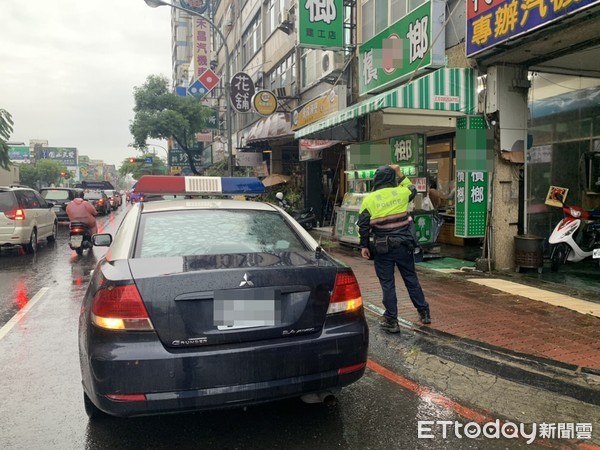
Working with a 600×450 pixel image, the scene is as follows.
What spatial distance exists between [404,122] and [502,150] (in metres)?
1.93

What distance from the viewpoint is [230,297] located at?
108 inches

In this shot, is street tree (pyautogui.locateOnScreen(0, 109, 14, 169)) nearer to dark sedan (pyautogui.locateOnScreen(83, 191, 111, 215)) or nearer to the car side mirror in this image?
dark sedan (pyautogui.locateOnScreen(83, 191, 111, 215))

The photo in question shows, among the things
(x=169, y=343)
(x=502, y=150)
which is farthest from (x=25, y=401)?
(x=502, y=150)

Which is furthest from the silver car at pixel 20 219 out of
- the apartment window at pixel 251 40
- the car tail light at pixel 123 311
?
the apartment window at pixel 251 40

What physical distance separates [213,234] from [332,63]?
40.8 feet

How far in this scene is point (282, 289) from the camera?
9.41ft

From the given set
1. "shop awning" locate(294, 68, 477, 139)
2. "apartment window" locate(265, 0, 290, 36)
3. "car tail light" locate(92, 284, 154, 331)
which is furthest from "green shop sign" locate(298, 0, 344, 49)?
"car tail light" locate(92, 284, 154, 331)

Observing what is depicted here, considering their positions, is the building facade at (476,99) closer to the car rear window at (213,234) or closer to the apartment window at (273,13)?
the car rear window at (213,234)

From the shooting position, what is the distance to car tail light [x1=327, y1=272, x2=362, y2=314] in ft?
9.93

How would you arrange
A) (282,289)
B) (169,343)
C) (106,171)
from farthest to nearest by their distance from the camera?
(106,171) → (282,289) → (169,343)

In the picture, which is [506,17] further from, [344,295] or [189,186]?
[344,295]

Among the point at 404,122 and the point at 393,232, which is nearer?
the point at 393,232

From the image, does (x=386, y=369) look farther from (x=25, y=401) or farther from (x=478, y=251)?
(x=478, y=251)

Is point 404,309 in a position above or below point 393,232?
below
